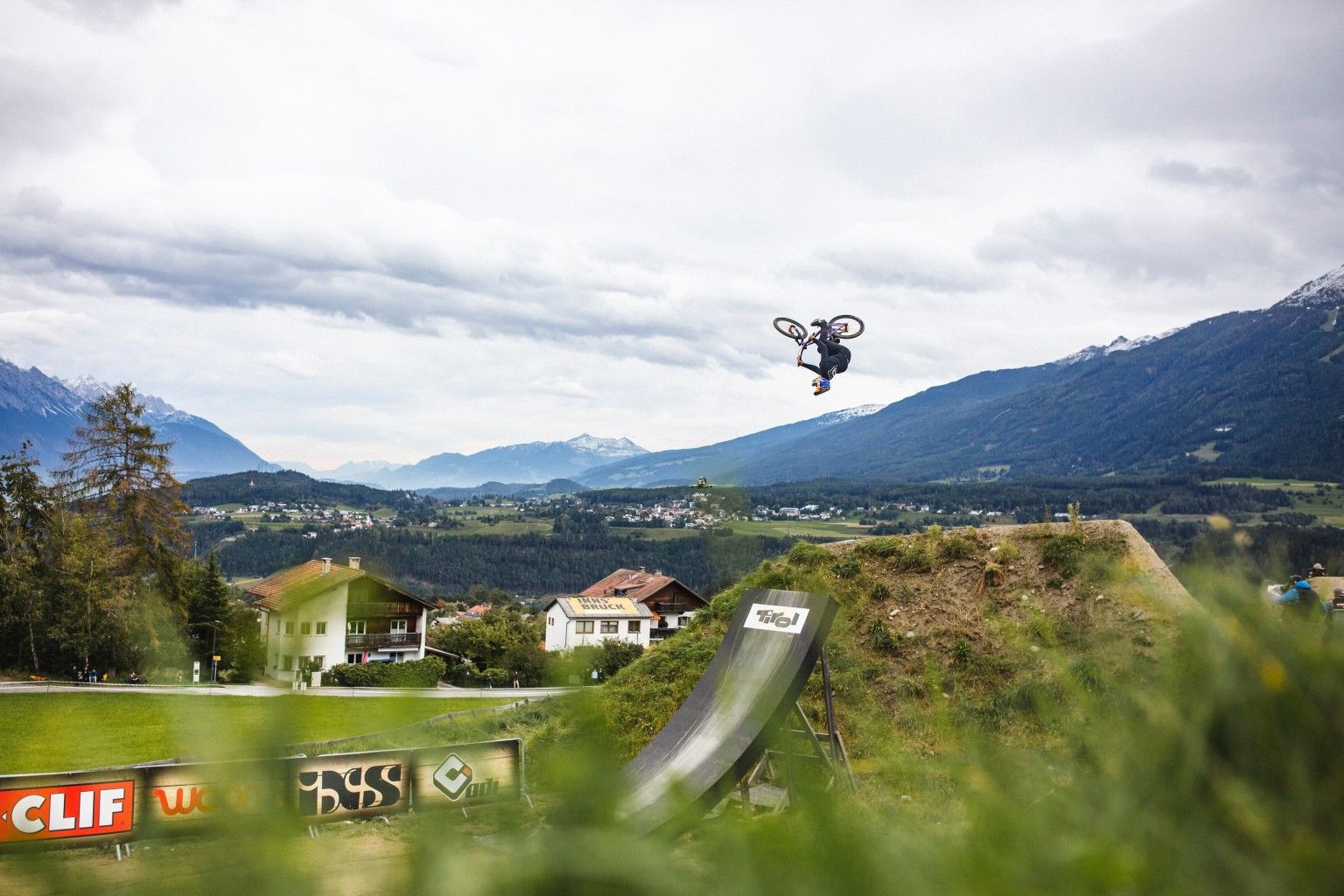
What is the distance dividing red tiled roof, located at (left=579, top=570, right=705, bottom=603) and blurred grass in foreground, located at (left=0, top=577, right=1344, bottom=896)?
65238mm

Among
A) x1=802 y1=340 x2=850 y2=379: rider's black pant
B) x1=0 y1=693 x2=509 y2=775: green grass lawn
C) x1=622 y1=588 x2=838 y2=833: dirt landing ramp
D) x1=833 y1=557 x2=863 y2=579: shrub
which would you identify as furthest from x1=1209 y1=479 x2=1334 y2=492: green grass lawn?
x1=0 y1=693 x2=509 y2=775: green grass lawn

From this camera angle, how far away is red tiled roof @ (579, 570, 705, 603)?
69.1m

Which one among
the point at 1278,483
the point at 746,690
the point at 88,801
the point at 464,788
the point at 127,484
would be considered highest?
the point at 127,484

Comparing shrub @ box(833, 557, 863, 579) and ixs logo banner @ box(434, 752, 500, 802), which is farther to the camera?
shrub @ box(833, 557, 863, 579)

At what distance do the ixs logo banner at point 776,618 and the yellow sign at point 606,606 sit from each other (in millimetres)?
42199

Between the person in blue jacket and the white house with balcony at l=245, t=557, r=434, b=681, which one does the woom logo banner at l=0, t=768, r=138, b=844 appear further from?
the person in blue jacket

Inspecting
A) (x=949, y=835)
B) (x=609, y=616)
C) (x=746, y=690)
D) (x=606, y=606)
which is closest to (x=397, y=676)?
(x=949, y=835)

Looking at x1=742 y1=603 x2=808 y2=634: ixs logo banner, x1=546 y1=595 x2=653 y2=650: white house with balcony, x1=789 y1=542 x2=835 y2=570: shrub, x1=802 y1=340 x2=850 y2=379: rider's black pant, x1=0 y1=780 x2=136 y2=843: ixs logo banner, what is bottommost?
x1=546 y1=595 x2=653 y2=650: white house with balcony

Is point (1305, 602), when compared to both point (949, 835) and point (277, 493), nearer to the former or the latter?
point (949, 835)

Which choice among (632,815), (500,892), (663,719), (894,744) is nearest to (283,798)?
(500,892)

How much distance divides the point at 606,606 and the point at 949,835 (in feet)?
199

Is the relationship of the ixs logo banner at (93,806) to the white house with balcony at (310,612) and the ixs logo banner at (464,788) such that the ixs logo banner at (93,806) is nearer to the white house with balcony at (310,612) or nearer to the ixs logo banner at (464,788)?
the white house with balcony at (310,612)

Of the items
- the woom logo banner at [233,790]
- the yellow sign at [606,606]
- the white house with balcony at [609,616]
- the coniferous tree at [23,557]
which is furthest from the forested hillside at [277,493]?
the woom logo banner at [233,790]

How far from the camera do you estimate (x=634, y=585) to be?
72.3m
